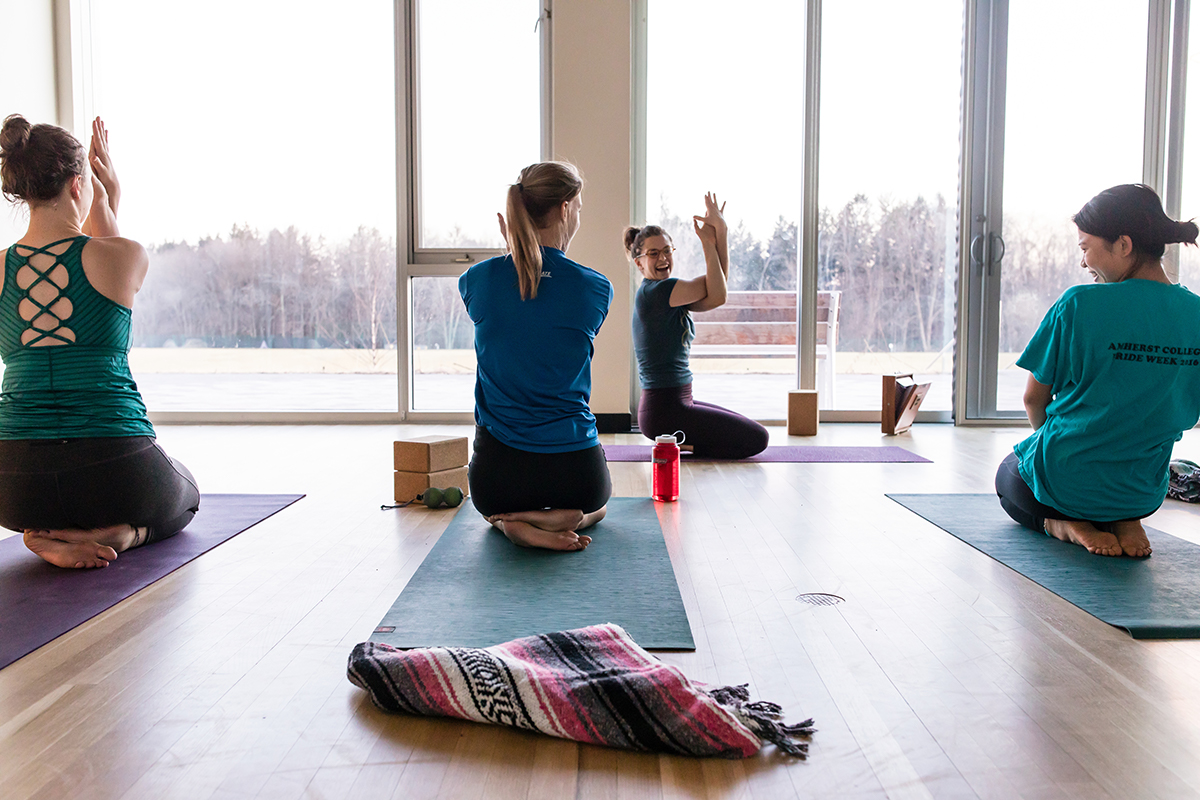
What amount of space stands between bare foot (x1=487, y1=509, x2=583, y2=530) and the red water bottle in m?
0.64

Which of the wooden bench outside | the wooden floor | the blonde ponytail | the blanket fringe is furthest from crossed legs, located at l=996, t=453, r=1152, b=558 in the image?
the wooden bench outside

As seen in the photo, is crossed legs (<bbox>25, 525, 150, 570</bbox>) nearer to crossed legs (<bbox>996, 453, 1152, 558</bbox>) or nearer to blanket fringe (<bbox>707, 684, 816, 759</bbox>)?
blanket fringe (<bbox>707, 684, 816, 759</bbox>)

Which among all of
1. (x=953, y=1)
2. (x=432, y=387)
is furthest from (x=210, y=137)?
(x=953, y=1)

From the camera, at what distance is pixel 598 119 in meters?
4.89

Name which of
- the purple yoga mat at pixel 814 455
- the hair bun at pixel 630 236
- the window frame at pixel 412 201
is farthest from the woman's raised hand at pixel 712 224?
the window frame at pixel 412 201

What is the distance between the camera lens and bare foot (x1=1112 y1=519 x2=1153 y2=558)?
86.0 inches

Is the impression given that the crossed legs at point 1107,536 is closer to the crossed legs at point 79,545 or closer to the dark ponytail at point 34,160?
the crossed legs at point 79,545

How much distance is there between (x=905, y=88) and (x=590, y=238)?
6.93 ft

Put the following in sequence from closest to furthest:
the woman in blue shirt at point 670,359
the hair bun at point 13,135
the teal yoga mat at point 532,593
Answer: the teal yoga mat at point 532,593
the hair bun at point 13,135
the woman in blue shirt at point 670,359

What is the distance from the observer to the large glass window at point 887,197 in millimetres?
5145

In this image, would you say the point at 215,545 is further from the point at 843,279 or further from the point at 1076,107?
Answer: the point at 1076,107

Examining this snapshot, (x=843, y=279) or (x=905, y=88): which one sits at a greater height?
(x=905, y=88)

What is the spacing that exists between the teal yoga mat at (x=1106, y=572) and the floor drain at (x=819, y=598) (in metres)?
0.49

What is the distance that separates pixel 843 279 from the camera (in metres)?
5.24
